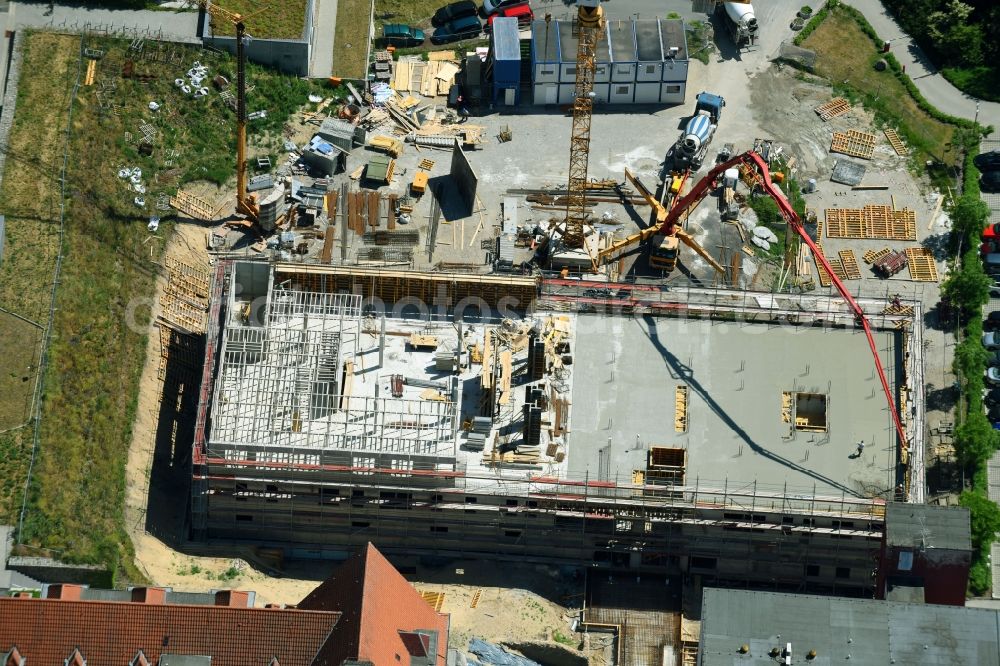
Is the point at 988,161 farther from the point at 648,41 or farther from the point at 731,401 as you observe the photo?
the point at 731,401

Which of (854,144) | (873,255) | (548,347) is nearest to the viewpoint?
(548,347)

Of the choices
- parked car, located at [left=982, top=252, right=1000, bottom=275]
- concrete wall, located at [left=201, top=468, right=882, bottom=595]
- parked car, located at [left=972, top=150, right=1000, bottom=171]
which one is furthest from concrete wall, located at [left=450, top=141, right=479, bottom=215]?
parked car, located at [left=972, top=150, right=1000, bottom=171]

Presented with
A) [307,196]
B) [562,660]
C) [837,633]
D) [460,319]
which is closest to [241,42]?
[307,196]

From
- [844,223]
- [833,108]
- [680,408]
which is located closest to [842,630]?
[680,408]

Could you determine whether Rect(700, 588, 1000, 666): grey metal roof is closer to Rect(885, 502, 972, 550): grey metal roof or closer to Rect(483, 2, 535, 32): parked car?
Rect(885, 502, 972, 550): grey metal roof

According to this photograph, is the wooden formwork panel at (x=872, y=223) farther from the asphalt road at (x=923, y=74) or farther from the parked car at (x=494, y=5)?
the parked car at (x=494, y=5)

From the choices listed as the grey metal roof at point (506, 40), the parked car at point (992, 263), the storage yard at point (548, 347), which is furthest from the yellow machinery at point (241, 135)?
the parked car at point (992, 263)

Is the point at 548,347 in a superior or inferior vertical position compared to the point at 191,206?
inferior

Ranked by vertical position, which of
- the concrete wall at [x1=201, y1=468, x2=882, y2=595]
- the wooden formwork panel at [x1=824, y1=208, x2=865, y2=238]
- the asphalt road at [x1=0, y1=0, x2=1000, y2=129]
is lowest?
the concrete wall at [x1=201, y1=468, x2=882, y2=595]
